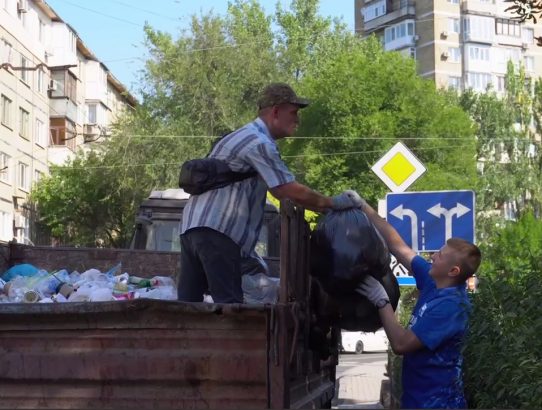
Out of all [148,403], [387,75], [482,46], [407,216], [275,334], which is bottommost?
[148,403]

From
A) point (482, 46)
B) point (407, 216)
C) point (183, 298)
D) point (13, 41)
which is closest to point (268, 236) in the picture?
point (407, 216)

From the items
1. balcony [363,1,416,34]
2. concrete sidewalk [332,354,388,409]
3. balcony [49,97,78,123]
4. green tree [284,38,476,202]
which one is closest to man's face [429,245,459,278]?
concrete sidewalk [332,354,388,409]

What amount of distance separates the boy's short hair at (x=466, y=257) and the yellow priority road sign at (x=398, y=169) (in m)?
6.05

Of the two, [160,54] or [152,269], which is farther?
[160,54]

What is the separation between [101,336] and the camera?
4.71 meters

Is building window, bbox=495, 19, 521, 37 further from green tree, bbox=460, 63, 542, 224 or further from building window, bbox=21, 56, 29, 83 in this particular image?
building window, bbox=21, 56, 29, 83

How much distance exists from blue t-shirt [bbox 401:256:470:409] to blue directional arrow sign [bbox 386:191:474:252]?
15.3 feet

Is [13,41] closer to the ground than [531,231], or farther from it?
farther from it

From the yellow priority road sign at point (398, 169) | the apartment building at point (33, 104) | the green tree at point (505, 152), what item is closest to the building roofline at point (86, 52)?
the apartment building at point (33, 104)

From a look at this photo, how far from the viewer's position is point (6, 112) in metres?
48.6

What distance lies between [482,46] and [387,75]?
37664mm

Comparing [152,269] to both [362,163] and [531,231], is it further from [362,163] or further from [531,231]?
[362,163]

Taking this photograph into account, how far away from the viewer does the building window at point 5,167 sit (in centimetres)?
4778

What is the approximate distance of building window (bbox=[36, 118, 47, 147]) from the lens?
177ft
